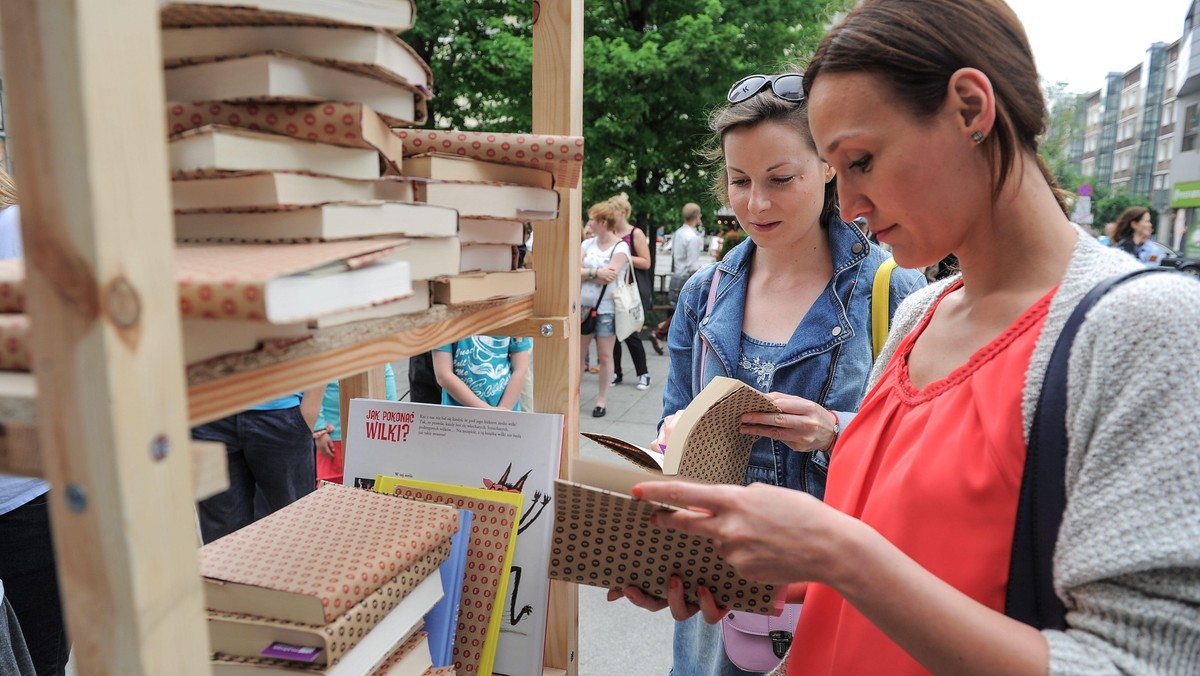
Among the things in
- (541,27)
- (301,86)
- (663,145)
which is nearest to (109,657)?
(301,86)

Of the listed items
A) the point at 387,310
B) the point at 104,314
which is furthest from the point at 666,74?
the point at 104,314

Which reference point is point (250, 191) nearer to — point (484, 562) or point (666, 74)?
point (484, 562)

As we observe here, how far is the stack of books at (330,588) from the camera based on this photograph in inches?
37.9

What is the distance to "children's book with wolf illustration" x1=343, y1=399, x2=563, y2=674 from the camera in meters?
1.33

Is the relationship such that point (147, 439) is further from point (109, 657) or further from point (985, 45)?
point (985, 45)

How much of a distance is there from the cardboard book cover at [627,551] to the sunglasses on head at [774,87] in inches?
42.0

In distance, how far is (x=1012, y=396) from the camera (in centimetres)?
91

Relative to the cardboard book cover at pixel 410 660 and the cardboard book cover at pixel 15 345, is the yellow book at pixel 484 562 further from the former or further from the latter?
the cardboard book cover at pixel 15 345

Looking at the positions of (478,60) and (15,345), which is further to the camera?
(478,60)

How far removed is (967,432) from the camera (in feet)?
3.11

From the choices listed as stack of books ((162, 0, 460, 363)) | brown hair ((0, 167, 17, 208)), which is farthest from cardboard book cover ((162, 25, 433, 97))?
brown hair ((0, 167, 17, 208))

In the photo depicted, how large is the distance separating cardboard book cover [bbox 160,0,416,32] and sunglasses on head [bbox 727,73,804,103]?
1.12m

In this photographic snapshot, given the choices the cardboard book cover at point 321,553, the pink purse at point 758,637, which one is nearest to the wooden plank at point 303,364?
the cardboard book cover at point 321,553

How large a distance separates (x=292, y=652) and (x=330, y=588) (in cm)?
9
